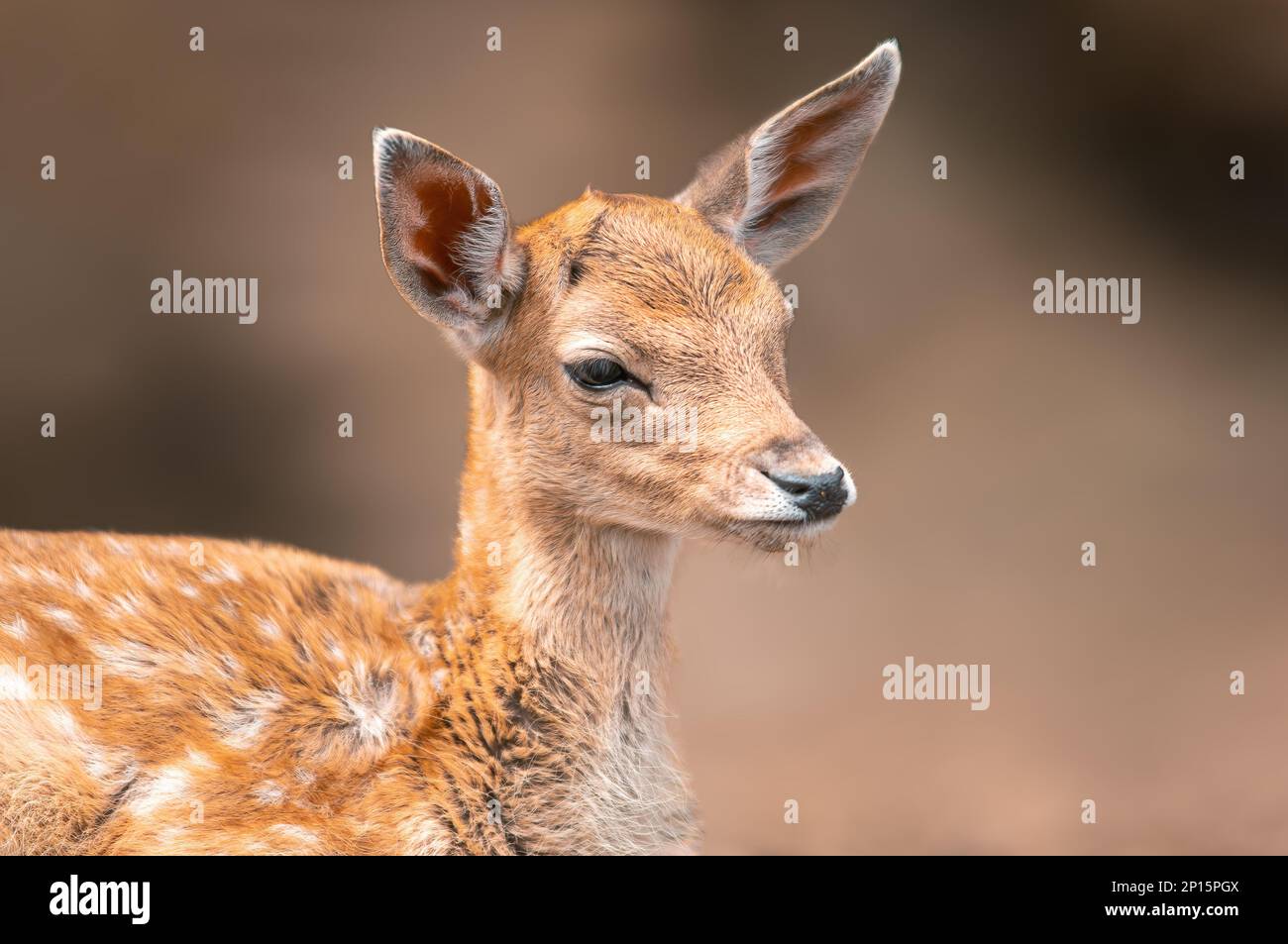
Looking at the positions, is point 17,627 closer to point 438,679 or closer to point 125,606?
point 125,606

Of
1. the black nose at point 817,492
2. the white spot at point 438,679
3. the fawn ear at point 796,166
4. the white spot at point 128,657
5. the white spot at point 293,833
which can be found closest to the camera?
the black nose at point 817,492

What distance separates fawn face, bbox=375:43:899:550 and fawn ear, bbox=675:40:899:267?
9 cm

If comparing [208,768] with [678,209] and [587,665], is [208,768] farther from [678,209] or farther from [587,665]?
[678,209]

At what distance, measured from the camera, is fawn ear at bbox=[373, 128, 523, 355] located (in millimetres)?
4141

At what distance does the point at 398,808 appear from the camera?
410 centimetres

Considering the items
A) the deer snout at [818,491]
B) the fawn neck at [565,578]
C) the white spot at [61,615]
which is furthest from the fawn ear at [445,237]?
the white spot at [61,615]

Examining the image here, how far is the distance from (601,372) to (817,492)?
0.70 m

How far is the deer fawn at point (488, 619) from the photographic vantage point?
13.3 feet

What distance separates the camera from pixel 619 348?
418 cm

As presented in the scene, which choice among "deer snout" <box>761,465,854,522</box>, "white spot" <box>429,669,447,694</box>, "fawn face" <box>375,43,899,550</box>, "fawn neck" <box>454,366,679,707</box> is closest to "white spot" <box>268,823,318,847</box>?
"white spot" <box>429,669,447,694</box>

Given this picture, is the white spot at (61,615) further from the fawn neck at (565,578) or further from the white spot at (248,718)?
the fawn neck at (565,578)

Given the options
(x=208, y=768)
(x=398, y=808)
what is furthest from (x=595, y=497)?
(x=208, y=768)

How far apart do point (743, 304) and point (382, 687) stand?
1469mm
